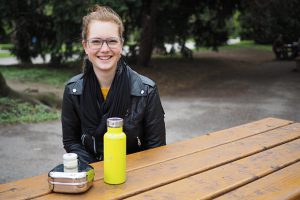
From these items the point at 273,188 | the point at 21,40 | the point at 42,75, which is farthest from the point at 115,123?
the point at 21,40

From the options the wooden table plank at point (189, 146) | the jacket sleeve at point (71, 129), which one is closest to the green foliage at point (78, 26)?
the wooden table plank at point (189, 146)

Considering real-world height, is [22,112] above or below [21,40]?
below

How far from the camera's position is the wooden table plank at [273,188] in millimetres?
1948

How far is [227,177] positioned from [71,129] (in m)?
1.15

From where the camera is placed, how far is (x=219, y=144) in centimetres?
276

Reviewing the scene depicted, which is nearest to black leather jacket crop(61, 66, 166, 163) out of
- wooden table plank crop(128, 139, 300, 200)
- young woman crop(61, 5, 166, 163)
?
young woman crop(61, 5, 166, 163)

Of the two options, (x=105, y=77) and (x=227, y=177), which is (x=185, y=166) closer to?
(x=227, y=177)

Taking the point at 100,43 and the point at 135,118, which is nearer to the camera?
the point at 100,43

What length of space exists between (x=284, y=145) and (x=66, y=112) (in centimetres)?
149

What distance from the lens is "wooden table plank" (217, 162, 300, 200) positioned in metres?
1.95

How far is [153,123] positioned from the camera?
2.70 m

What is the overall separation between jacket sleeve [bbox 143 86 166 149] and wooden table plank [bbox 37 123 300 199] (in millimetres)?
318

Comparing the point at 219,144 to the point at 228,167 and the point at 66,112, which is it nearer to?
the point at 228,167

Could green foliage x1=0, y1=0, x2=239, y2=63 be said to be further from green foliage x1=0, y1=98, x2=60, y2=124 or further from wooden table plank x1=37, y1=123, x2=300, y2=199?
wooden table plank x1=37, y1=123, x2=300, y2=199
